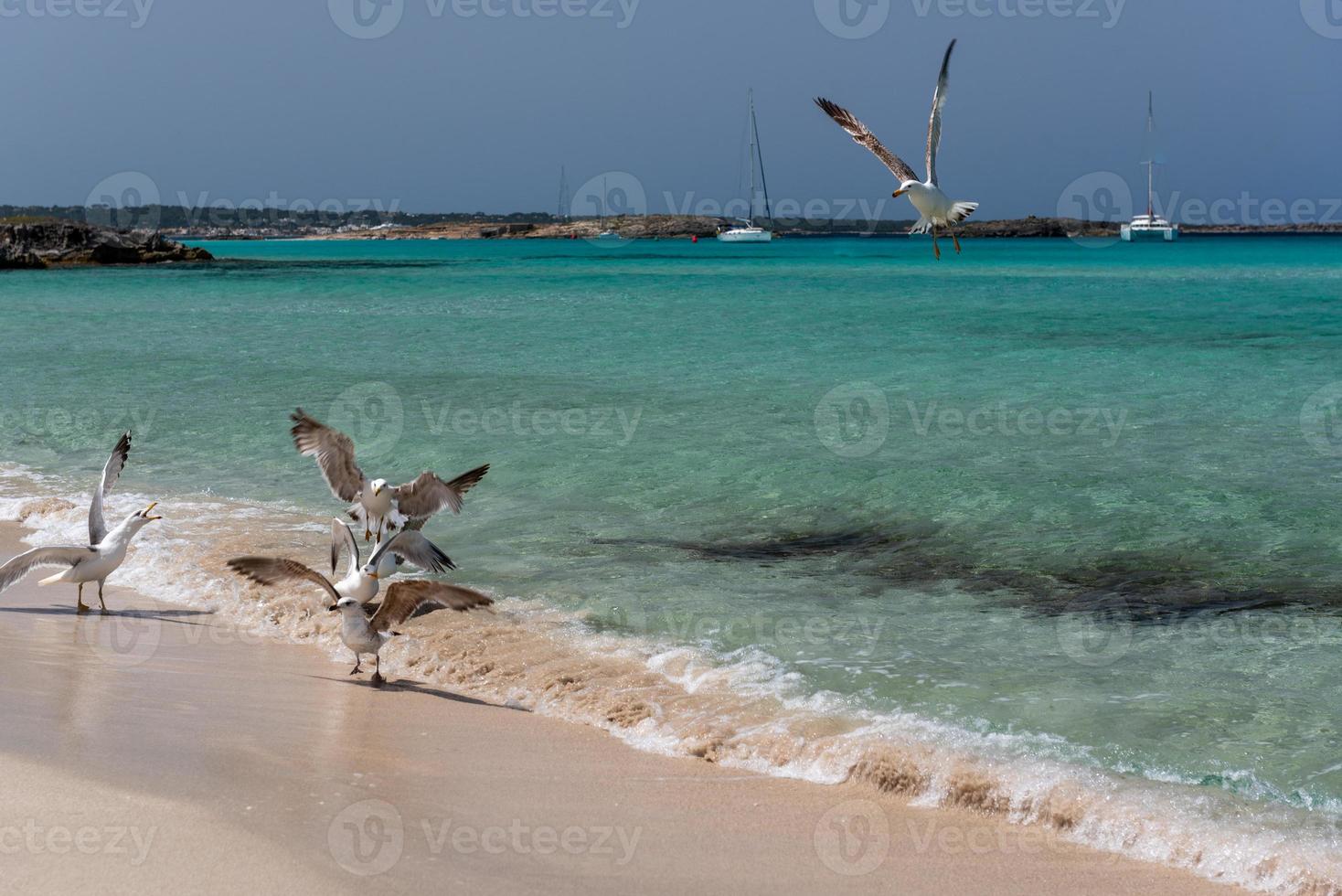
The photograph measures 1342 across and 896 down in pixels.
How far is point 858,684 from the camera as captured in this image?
626 cm

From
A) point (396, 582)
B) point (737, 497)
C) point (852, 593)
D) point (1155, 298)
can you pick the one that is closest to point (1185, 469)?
point (737, 497)

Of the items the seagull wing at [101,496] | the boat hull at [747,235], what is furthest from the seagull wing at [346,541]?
the boat hull at [747,235]

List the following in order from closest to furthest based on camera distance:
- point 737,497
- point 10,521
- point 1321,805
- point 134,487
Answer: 1. point 1321,805
2. point 10,521
3. point 737,497
4. point 134,487

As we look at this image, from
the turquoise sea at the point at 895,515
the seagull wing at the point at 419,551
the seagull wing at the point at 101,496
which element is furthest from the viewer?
the seagull wing at the point at 101,496

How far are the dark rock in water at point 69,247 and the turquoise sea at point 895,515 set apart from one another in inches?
1709

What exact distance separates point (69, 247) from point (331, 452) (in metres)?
70.7

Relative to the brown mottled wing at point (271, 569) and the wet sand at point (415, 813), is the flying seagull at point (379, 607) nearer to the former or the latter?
the brown mottled wing at point (271, 569)

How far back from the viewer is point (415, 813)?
15.3 feet

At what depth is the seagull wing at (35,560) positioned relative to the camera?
23.9ft

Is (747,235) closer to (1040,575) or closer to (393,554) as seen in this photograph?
(1040,575)

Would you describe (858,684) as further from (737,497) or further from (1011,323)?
(1011,323)

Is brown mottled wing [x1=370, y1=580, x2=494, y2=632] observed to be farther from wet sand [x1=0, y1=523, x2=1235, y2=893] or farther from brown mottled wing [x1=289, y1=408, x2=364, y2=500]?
brown mottled wing [x1=289, y1=408, x2=364, y2=500]

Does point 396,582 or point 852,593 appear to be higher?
point 396,582

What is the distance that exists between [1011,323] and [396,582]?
82.0ft
